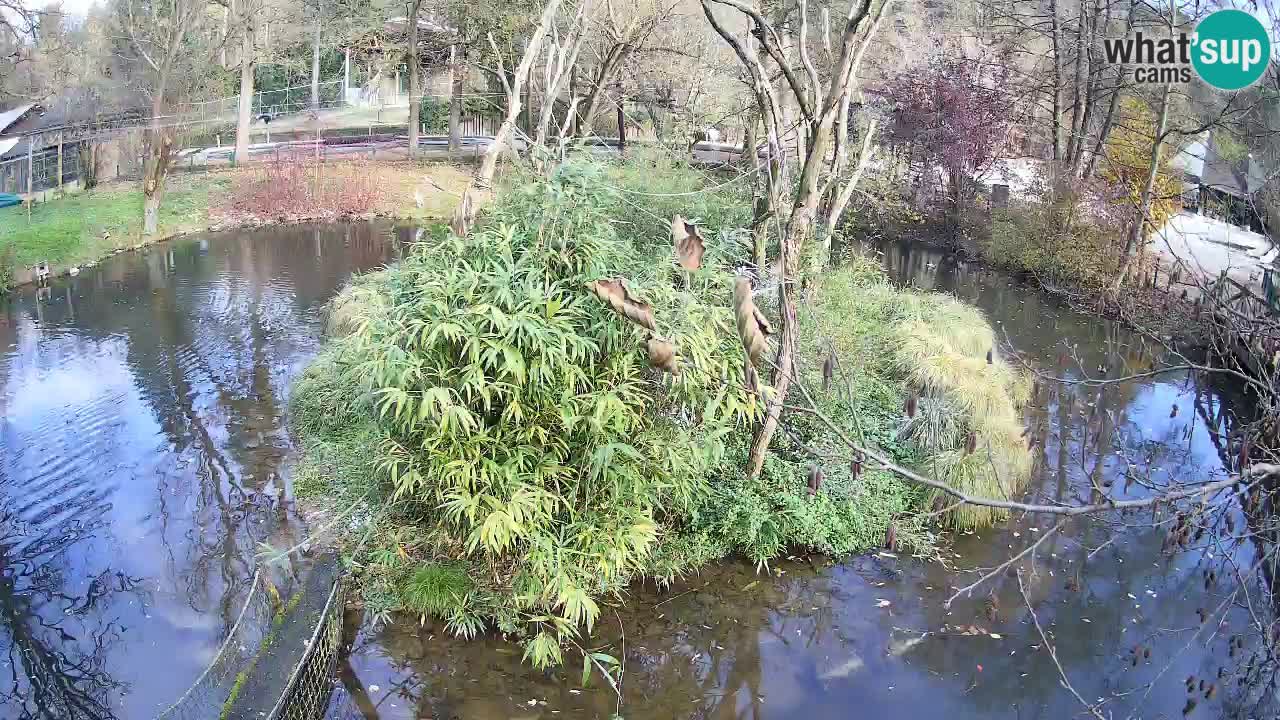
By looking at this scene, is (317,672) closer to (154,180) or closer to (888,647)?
(888,647)

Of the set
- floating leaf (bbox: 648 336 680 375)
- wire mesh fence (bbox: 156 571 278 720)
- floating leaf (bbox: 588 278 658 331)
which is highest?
floating leaf (bbox: 588 278 658 331)

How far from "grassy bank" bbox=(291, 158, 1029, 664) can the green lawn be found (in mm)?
10553

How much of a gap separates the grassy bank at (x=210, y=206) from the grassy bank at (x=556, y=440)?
28.5ft

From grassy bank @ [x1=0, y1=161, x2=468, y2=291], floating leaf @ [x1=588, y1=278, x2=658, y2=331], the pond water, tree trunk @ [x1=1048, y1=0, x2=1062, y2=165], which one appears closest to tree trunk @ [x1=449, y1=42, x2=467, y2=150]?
grassy bank @ [x1=0, y1=161, x2=468, y2=291]

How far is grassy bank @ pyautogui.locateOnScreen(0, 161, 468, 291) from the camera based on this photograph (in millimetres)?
15062

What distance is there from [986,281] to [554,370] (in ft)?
40.1

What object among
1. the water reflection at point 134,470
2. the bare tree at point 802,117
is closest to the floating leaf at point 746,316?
the bare tree at point 802,117

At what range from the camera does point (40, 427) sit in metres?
8.99

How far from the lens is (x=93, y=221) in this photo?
16516mm

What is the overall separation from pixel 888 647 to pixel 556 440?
2444 millimetres

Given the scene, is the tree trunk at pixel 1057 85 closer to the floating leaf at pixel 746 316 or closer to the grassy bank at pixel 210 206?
the grassy bank at pixel 210 206

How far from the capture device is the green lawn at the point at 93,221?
14.8m

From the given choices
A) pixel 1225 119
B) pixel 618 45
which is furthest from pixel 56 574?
pixel 1225 119

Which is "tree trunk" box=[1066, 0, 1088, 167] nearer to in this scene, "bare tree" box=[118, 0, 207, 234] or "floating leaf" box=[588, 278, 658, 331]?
"floating leaf" box=[588, 278, 658, 331]
